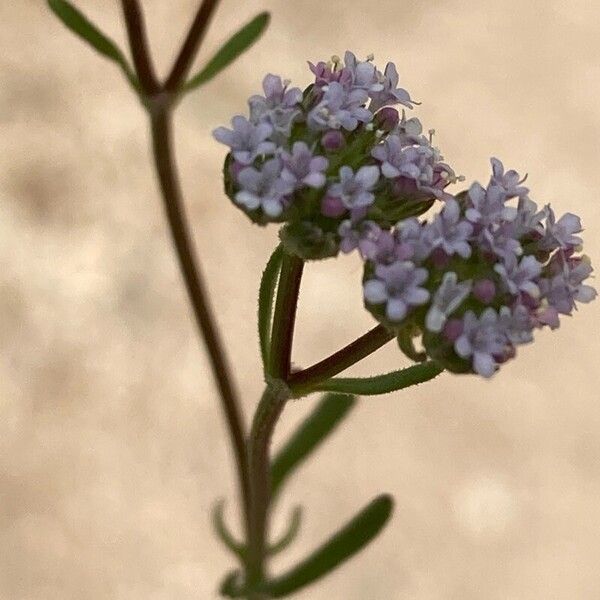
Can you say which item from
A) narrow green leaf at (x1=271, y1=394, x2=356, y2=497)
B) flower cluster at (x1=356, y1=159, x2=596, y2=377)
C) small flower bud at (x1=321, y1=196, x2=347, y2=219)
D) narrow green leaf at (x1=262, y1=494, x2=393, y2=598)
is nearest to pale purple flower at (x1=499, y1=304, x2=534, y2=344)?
A: flower cluster at (x1=356, y1=159, x2=596, y2=377)

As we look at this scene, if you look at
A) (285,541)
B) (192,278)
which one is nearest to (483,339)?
(192,278)

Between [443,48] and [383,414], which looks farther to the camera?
[443,48]

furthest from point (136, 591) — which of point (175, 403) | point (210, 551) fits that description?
point (175, 403)

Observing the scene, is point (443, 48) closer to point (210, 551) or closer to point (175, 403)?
point (175, 403)

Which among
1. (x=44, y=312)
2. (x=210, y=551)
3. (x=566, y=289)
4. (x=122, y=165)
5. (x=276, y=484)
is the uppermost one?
(x=122, y=165)

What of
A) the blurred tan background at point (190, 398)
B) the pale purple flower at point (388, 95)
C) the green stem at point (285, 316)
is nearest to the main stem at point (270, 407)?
the green stem at point (285, 316)

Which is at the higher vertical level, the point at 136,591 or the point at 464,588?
the point at 136,591
